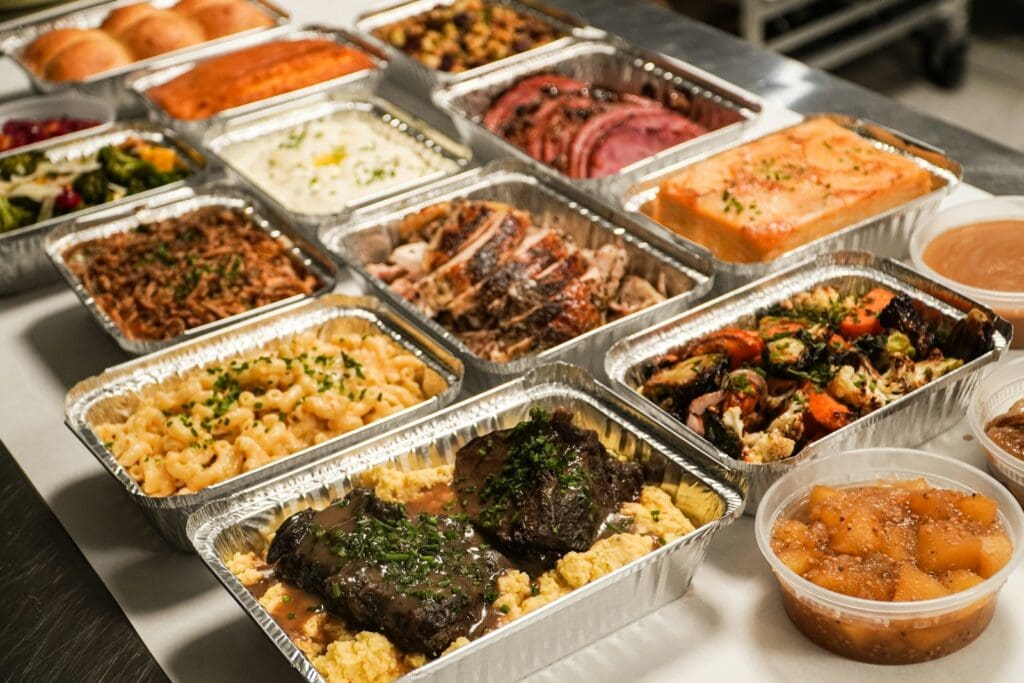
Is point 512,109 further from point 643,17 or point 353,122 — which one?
point 643,17

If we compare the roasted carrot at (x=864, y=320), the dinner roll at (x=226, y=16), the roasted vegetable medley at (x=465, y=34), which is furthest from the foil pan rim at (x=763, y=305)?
the dinner roll at (x=226, y=16)

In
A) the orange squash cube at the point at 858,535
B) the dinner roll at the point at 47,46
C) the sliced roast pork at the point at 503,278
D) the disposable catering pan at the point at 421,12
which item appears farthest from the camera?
the dinner roll at the point at 47,46

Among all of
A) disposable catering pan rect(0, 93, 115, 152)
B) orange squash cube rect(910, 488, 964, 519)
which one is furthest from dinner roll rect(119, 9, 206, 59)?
orange squash cube rect(910, 488, 964, 519)

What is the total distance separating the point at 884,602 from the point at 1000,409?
0.73 m

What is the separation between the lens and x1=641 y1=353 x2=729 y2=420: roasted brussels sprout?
254cm

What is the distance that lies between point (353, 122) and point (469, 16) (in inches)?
24.9

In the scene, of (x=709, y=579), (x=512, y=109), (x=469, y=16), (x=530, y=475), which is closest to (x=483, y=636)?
(x=530, y=475)

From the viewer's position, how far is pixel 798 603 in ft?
6.98

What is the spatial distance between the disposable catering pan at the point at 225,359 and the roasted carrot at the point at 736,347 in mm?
567

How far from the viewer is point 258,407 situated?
2701mm

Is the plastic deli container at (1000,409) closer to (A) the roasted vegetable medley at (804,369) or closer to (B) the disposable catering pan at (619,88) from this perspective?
(A) the roasted vegetable medley at (804,369)

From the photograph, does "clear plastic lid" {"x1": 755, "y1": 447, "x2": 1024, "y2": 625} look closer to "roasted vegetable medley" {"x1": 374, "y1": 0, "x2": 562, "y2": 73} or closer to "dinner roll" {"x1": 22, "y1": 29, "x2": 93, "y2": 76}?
"roasted vegetable medley" {"x1": 374, "y1": 0, "x2": 562, "y2": 73}

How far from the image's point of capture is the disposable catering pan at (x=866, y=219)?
2.98 meters

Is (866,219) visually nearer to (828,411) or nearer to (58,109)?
(828,411)
